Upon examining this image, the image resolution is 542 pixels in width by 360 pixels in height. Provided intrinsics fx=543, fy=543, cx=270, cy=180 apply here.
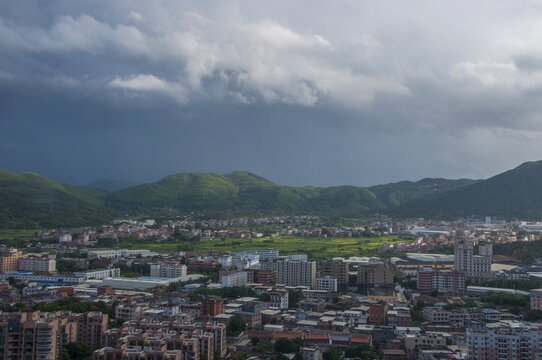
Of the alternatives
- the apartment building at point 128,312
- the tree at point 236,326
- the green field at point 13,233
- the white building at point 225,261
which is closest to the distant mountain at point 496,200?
the white building at point 225,261

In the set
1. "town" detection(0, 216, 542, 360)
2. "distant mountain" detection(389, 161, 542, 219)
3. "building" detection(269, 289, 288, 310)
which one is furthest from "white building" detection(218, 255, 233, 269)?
"distant mountain" detection(389, 161, 542, 219)

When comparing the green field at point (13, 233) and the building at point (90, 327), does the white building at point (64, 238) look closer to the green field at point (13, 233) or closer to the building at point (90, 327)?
the green field at point (13, 233)

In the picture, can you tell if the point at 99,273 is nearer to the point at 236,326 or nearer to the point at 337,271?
the point at 337,271

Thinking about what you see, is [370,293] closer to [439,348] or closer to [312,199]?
[439,348]

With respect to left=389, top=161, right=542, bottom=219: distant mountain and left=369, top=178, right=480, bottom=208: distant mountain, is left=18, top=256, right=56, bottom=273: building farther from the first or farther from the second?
left=369, top=178, right=480, bottom=208: distant mountain

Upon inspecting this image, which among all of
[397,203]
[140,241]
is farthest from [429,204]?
[140,241]
